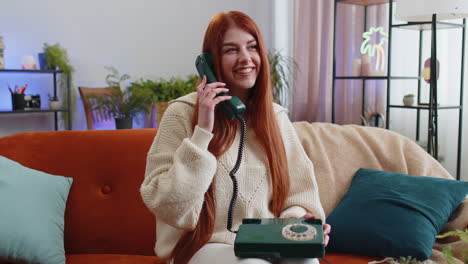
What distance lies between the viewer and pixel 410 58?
3.75m

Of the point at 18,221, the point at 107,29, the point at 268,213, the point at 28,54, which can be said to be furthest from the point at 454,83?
the point at 28,54

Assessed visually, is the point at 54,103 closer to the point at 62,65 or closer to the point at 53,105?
the point at 53,105

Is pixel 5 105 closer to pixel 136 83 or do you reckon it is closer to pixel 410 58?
pixel 136 83

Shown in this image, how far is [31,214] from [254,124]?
75cm

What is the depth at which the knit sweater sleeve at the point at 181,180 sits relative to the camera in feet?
4.32

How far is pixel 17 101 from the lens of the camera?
4594 mm

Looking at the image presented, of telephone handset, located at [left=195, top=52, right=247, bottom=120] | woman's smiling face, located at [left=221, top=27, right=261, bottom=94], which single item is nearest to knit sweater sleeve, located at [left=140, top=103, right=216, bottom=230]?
telephone handset, located at [left=195, top=52, right=247, bottom=120]

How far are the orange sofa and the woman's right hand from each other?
488 mm

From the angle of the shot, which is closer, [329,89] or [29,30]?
[329,89]

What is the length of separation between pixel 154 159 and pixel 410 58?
288cm

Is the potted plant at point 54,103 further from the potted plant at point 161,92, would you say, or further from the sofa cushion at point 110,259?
the sofa cushion at point 110,259

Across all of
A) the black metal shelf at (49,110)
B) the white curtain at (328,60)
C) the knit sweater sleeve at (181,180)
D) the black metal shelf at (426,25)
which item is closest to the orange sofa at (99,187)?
the knit sweater sleeve at (181,180)

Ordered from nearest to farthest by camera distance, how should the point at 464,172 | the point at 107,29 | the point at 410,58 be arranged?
the point at 464,172
the point at 410,58
the point at 107,29

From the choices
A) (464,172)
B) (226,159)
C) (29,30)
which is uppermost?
(29,30)
